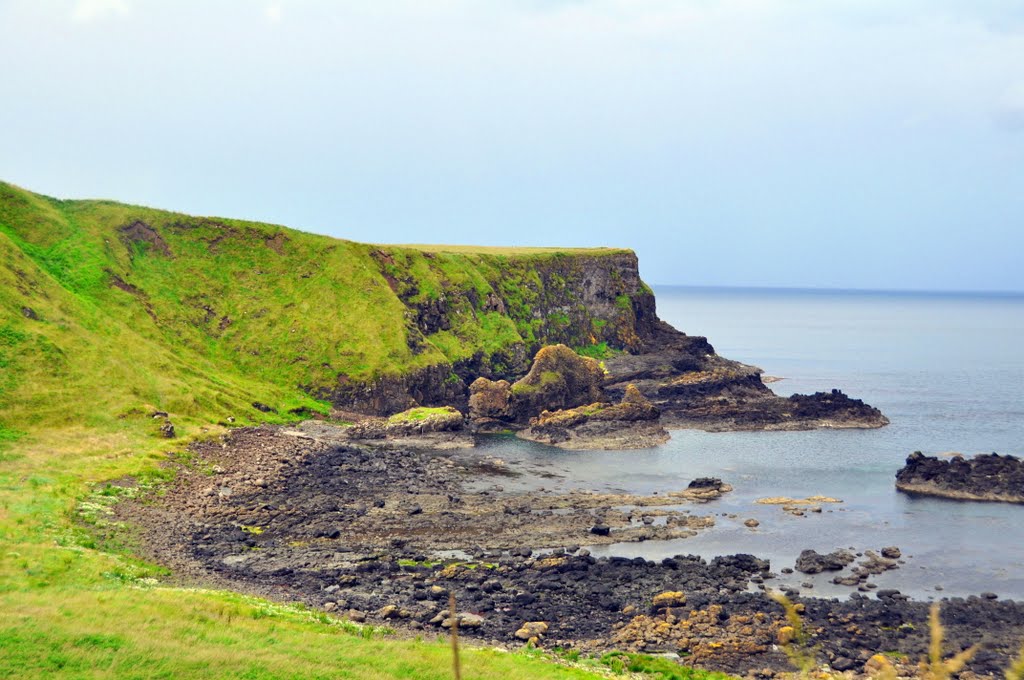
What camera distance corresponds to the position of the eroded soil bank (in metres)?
41.6

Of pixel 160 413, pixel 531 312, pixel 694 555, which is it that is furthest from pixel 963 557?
pixel 531 312

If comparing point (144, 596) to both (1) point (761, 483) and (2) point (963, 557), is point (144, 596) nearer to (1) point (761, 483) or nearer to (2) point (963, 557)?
(2) point (963, 557)

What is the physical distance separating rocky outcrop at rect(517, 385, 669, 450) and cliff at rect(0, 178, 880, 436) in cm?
1091

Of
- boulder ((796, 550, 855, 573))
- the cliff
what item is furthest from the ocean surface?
the cliff

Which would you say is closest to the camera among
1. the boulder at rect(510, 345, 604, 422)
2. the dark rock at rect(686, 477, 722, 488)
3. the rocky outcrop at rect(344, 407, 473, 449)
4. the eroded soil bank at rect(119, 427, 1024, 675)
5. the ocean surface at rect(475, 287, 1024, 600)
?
the eroded soil bank at rect(119, 427, 1024, 675)

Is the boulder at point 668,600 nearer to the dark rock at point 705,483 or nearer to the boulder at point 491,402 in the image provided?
the dark rock at point 705,483

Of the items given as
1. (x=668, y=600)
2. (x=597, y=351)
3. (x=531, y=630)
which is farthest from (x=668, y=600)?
(x=597, y=351)

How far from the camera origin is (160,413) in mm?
74562

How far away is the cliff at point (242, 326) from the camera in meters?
75.9

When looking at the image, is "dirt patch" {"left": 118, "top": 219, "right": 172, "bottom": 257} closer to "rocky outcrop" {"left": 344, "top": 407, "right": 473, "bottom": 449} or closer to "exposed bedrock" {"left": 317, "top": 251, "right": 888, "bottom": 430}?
"exposed bedrock" {"left": 317, "top": 251, "right": 888, "bottom": 430}

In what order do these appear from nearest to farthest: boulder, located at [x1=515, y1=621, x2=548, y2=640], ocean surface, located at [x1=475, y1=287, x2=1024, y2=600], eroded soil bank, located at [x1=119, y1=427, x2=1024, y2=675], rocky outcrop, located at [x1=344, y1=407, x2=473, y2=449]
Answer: boulder, located at [x1=515, y1=621, x2=548, y2=640] < eroded soil bank, located at [x1=119, y1=427, x2=1024, y2=675] < ocean surface, located at [x1=475, y1=287, x2=1024, y2=600] < rocky outcrop, located at [x1=344, y1=407, x2=473, y2=449]

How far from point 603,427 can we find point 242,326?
1658 inches

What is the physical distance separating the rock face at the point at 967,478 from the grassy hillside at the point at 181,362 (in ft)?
159

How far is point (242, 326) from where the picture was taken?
104875 millimetres
